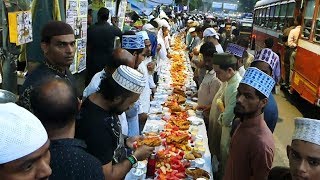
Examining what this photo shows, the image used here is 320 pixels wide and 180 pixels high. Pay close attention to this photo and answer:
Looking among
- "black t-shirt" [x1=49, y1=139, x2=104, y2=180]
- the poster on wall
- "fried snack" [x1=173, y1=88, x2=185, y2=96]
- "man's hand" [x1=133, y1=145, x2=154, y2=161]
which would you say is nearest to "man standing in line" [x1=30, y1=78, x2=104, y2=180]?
"black t-shirt" [x1=49, y1=139, x2=104, y2=180]

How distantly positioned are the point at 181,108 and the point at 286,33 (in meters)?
7.13

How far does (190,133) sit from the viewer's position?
490cm

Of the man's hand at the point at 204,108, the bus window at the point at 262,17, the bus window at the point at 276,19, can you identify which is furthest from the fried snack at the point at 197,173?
the bus window at the point at 262,17

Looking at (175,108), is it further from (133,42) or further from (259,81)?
(259,81)

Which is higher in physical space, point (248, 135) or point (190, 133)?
point (248, 135)

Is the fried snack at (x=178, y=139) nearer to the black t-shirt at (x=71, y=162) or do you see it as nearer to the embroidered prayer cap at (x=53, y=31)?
the embroidered prayer cap at (x=53, y=31)

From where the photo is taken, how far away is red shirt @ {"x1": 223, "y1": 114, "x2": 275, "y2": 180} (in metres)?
3.06

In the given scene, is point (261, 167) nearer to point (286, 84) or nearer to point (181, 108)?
point (181, 108)

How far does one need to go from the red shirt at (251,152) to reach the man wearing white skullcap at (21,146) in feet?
6.40

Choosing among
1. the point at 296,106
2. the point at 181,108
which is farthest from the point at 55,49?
the point at 296,106

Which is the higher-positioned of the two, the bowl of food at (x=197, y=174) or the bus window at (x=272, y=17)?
the bus window at (x=272, y=17)

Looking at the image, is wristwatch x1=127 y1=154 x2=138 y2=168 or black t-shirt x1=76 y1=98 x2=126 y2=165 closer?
black t-shirt x1=76 y1=98 x2=126 y2=165

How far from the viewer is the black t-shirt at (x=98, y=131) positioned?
251 centimetres

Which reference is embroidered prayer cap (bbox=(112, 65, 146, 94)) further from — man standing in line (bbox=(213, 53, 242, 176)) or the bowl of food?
man standing in line (bbox=(213, 53, 242, 176))
